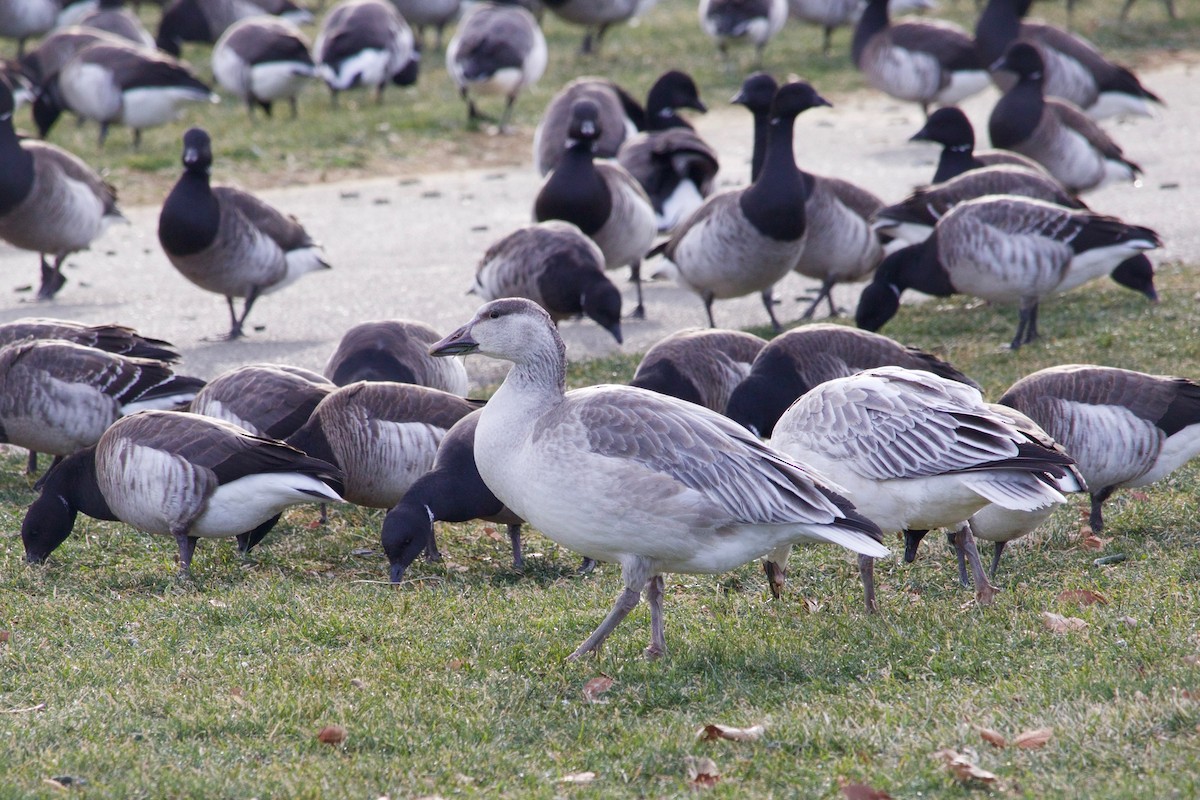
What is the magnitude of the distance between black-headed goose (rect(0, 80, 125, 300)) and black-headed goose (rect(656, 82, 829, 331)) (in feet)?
17.8

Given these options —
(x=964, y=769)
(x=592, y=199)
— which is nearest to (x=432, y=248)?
(x=592, y=199)

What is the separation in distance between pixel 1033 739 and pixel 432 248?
1038 cm

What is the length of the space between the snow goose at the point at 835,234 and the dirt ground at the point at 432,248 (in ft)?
1.71

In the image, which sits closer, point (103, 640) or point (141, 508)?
point (103, 640)

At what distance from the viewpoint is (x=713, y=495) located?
4.95 metres

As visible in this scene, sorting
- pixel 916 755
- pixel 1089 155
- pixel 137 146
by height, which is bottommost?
pixel 137 146

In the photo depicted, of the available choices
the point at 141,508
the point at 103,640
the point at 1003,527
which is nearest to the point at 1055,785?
the point at 1003,527

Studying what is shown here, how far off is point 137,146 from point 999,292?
40.3ft

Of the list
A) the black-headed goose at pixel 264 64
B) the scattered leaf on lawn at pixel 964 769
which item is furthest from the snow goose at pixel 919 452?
the black-headed goose at pixel 264 64

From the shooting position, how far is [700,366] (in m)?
8.02

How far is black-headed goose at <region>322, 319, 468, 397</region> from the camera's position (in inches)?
322

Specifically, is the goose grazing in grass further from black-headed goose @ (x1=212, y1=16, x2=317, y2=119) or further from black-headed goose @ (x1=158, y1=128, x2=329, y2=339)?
black-headed goose @ (x1=212, y1=16, x2=317, y2=119)

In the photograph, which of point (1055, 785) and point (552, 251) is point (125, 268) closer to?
point (552, 251)

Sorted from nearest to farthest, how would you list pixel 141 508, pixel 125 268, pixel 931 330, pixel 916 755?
pixel 916 755
pixel 141 508
pixel 931 330
pixel 125 268
